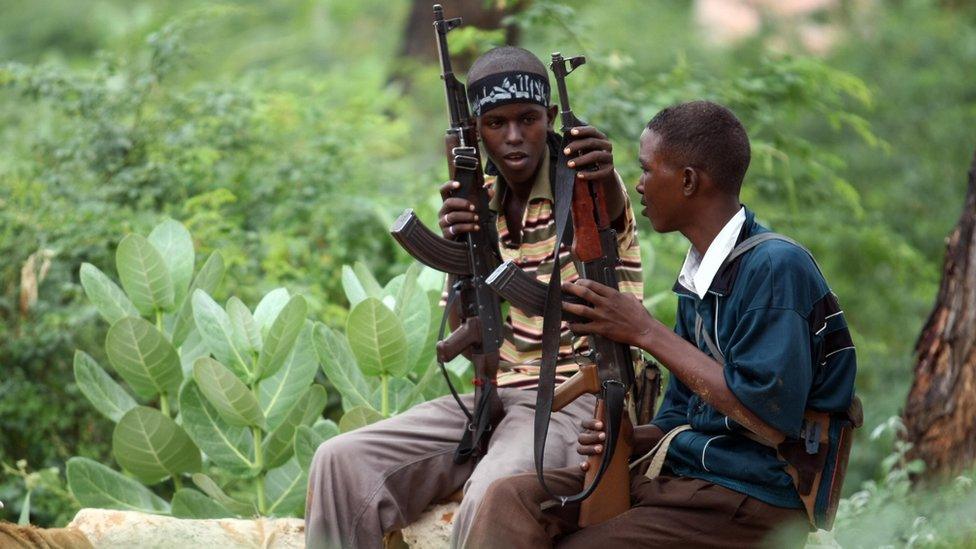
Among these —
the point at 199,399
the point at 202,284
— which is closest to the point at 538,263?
the point at 199,399

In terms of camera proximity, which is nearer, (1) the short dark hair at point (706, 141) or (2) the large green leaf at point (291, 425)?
(1) the short dark hair at point (706, 141)

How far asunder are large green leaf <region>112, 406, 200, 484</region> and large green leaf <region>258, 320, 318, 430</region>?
0.32 meters

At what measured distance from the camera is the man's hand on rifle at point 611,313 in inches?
142

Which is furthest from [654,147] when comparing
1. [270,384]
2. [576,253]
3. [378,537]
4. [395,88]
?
[395,88]

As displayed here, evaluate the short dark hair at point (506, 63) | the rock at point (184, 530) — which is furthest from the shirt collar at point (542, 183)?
the rock at point (184, 530)

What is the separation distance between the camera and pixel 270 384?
5188 mm

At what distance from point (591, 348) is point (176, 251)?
2.25 meters

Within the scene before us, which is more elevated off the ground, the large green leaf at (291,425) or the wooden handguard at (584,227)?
the wooden handguard at (584,227)

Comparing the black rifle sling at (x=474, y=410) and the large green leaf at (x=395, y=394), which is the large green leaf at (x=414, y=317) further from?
the black rifle sling at (x=474, y=410)

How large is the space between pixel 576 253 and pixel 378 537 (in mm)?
1091

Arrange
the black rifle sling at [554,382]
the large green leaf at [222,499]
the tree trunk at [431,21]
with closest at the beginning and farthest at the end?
1. the black rifle sling at [554,382]
2. the large green leaf at [222,499]
3. the tree trunk at [431,21]

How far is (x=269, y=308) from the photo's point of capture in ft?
17.3

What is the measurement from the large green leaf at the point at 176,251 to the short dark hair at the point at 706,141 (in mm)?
2393

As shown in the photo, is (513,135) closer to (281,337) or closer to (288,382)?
(281,337)
